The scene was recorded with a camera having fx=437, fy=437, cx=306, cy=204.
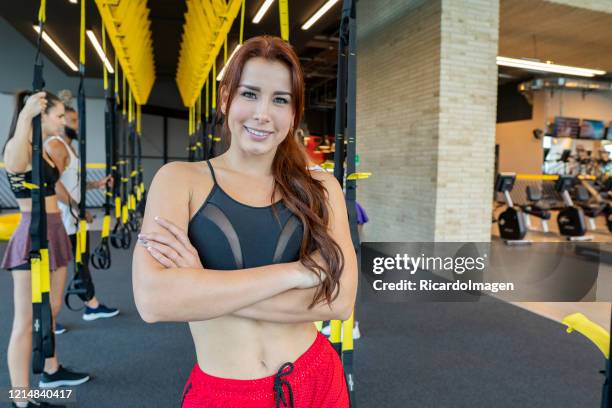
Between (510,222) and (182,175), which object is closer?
(182,175)

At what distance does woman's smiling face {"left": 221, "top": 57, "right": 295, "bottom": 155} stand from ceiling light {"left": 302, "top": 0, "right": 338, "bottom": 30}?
18.9ft

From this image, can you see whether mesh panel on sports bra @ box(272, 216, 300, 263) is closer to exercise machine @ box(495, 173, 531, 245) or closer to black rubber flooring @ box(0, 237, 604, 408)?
black rubber flooring @ box(0, 237, 604, 408)

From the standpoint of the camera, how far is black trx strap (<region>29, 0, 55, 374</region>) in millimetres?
1814

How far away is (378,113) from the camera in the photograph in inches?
270

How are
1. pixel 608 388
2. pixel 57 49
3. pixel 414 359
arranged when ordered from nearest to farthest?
1. pixel 608 388
2. pixel 414 359
3. pixel 57 49

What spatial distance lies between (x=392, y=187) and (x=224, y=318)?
5.66 metres

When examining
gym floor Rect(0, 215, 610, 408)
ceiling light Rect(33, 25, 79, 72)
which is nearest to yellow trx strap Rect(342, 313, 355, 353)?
gym floor Rect(0, 215, 610, 408)

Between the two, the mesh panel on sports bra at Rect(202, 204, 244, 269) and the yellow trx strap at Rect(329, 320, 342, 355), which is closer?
the mesh panel on sports bra at Rect(202, 204, 244, 269)

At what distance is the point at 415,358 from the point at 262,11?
5.29 meters

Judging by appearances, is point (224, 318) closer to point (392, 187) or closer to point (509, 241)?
point (392, 187)

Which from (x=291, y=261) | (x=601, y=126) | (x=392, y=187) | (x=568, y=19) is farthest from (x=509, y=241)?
(x=601, y=126)

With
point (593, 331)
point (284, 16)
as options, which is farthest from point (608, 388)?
point (284, 16)

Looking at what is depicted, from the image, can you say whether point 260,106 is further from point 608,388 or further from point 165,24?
point 165,24

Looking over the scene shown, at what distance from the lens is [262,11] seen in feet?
20.8
